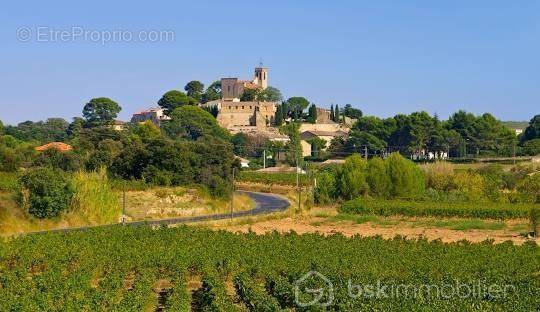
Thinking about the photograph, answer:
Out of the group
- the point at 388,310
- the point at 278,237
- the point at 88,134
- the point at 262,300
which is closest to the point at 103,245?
the point at 278,237

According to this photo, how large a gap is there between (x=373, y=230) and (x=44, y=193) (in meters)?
19.0

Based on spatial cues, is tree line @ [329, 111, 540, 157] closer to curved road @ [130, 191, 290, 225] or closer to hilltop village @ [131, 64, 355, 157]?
hilltop village @ [131, 64, 355, 157]

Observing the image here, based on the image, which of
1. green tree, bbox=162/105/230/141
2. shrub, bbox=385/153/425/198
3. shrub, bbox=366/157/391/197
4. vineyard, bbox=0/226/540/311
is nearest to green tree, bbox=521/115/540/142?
green tree, bbox=162/105/230/141

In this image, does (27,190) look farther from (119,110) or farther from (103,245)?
(119,110)

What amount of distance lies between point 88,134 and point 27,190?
153 ft

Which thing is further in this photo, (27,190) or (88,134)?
(88,134)

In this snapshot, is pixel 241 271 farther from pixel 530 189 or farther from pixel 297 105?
pixel 297 105

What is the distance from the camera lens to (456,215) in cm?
6319

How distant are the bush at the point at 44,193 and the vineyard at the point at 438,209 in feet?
81.4

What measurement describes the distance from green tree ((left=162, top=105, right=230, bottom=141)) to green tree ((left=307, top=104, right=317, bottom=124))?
29524 mm

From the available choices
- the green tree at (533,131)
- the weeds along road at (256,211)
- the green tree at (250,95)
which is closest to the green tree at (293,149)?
the green tree at (533,131)

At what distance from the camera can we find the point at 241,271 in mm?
28688

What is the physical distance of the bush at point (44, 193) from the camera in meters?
46.8

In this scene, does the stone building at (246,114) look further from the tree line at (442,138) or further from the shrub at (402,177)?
the shrub at (402,177)
